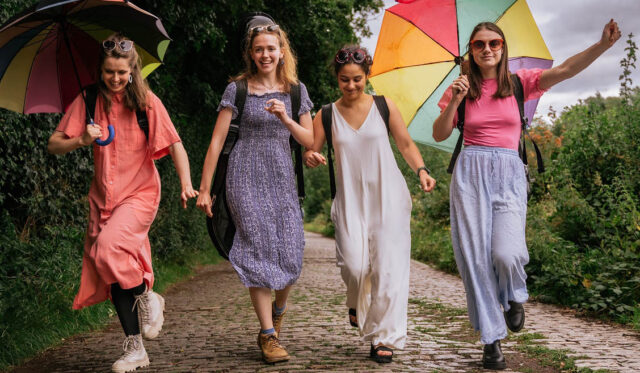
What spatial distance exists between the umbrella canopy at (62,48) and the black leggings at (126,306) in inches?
54.2

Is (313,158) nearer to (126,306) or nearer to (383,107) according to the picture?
(383,107)

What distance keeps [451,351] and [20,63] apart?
373 cm

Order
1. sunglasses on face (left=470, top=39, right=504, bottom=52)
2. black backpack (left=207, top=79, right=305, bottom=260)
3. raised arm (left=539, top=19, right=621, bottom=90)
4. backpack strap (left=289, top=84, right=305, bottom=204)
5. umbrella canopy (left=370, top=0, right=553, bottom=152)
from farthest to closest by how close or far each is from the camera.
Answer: umbrella canopy (left=370, top=0, right=553, bottom=152)
backpack strap (left=289, top=84, right=305, bottom=204)
black backpack (left=207, top=79, right=305, bottom=260)
sunglasses on face (left=470, top=39, right=504, bottom=52)
raised arm (left=539, top=19, right=621, bottom=90)

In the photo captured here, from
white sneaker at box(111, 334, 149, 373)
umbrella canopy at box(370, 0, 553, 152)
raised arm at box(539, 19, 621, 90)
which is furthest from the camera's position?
umbrella canopy at box(370, 0, 553, 152)

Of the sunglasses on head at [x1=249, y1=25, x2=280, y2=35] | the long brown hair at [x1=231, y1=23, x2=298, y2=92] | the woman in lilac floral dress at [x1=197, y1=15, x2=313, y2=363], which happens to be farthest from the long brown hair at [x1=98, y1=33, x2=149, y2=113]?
the sunglasses on head at [x1=249, y1=25, x2=280, y2=35]

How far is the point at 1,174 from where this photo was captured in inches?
213

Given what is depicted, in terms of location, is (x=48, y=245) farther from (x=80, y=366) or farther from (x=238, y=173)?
(x=238, y=173)

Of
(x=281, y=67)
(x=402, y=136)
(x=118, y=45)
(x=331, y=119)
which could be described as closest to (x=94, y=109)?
(x=118, y=45)

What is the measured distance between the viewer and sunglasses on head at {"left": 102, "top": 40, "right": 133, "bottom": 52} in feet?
14.1

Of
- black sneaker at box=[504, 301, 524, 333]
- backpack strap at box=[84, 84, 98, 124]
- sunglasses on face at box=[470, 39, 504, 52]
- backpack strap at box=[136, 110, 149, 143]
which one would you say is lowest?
black sneaker at box=[504, 301, 524, 333]

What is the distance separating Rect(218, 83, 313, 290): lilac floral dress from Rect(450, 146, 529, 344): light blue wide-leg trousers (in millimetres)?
1180

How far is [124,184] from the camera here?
172 inches

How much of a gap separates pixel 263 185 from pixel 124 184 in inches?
37.1

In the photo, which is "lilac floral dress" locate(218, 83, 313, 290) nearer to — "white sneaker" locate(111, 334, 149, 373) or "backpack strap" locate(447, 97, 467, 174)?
"white sneaker" locate(111, 334, 149, 373)
